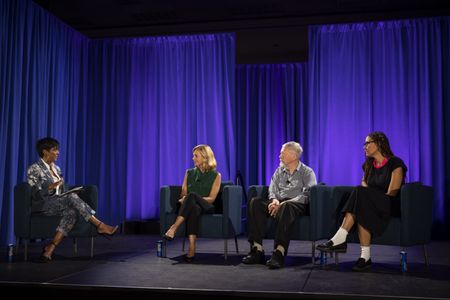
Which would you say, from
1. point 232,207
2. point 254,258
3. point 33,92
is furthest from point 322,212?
point 33,92

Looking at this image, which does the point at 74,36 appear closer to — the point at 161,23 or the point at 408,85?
the point at 161,23

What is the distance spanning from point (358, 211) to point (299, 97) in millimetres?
5682

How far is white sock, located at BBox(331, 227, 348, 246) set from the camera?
3902 mm

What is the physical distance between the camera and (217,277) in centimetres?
348

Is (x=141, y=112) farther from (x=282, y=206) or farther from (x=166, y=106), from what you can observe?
(x=282, y=206)

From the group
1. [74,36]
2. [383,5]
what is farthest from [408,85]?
[74,36]

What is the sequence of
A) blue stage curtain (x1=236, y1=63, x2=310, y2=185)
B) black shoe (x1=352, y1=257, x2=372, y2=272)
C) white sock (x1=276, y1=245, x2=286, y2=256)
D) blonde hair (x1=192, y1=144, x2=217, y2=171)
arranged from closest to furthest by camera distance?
black shoe (x1=352, y1=257, x2=372, y2=272)
white sock (x1=276, y1=245, x2=286, y2=256)
blonde hair (x1=192, y1=144, x2=217, y2=171)
blue stage curtain (x1=236, y1=63, x2=310, y2=185)

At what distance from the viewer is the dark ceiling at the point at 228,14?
638 cm

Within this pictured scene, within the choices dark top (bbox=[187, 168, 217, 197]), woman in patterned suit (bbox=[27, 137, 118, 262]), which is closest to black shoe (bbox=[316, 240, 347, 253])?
dark top (bbox=[187, 168, 217, 197])

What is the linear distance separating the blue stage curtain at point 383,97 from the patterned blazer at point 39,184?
342 cm

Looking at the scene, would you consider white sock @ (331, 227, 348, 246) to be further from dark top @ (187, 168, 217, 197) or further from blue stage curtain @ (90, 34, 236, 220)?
blue stage curtain @ (90, 34, 236, 220)

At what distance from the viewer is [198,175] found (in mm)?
4695

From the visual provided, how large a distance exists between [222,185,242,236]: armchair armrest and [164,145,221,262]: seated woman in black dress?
18 cm

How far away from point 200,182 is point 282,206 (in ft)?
2.95
